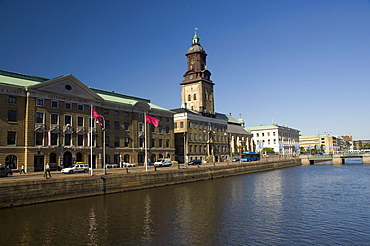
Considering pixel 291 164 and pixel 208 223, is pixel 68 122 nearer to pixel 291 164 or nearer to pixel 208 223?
pixel 208 223

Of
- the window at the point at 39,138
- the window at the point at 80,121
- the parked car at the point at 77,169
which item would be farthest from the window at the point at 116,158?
the parked car at the point at 77,169

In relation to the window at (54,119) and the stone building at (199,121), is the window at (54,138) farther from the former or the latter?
the stone building at (199,121)

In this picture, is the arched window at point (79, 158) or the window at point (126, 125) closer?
the arched window at point (79, 158)

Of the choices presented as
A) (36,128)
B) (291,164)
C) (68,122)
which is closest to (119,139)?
(68,122)

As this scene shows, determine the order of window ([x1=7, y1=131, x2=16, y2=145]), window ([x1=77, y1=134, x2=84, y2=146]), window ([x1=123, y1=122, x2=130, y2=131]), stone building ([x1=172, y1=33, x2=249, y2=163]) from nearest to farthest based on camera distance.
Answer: window ([x1=7, y1=131, x2=16, y2=145]) < window ([x1=77, y1=134, x2=84, y2=146]) < window ([x1=123, y1=122, x2=130, y2=131]) < stone building ([x1=172, y1=33, x2=249, y2=163])

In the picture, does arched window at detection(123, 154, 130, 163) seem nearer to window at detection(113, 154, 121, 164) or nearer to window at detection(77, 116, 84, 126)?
window at detection(113, 154, 121, 164)

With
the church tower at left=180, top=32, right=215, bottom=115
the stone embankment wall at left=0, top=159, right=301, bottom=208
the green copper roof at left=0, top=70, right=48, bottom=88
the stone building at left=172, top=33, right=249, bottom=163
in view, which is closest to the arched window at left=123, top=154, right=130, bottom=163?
the stone embankment wall at left=0, top=159, right=301, bottom=208

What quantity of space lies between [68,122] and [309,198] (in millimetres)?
45810

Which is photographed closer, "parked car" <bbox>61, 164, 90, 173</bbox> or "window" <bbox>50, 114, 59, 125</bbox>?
"parked car" <bbox>61, 164, 90, 173</bbox>

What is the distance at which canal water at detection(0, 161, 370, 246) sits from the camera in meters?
23.8

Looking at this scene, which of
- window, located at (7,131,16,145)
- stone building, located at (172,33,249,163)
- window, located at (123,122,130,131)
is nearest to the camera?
window, located at (7,131,16,145)

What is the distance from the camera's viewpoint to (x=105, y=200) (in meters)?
40.3

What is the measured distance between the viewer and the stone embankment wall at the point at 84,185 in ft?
114

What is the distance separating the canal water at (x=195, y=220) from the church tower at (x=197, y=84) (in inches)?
3336
